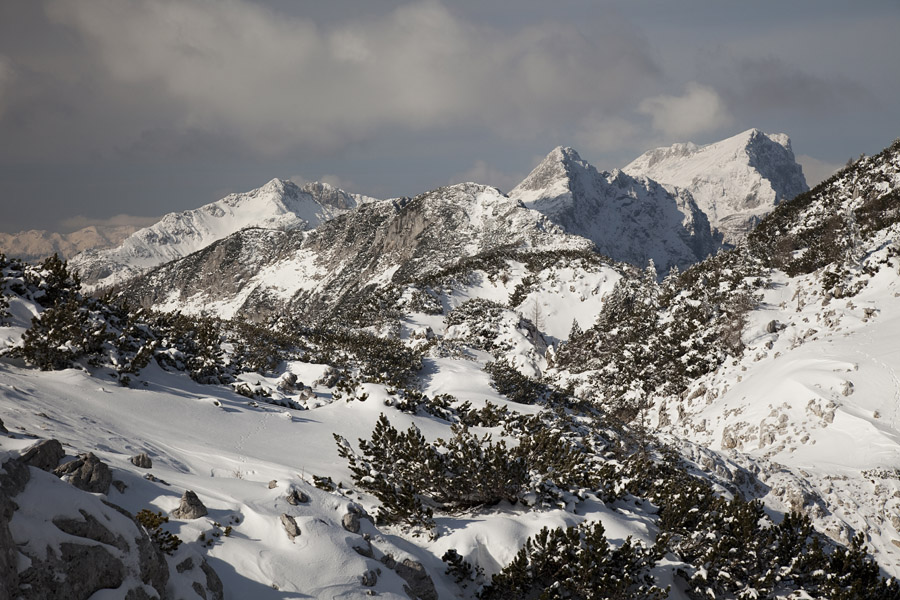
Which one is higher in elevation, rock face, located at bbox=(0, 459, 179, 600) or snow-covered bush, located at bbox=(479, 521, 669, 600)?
rock face, located at bbox=(0, 459, 179, 600)

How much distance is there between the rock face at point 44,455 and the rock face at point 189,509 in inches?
55.0

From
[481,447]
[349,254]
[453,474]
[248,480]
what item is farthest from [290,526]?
[349,254]

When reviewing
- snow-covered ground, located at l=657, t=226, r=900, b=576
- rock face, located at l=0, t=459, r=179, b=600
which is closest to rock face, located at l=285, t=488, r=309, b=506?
rock face, located at l=0, t=459, r=179, b=600

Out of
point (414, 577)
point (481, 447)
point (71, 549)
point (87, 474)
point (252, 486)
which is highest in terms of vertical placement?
point (481, 447)

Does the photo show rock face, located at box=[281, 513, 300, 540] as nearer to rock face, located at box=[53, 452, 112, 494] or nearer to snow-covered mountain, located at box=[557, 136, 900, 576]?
rock face, located at box=[53, 452, 112, 494]

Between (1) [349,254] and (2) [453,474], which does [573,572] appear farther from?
(1) [349,254]

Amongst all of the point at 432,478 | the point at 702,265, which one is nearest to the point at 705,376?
the point at 702,265

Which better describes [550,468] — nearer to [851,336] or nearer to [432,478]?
[432,478]

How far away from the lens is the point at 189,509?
6.25 meters

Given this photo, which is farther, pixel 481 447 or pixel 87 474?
pixel 481 447

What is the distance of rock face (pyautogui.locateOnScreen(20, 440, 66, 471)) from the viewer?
18.2 ft

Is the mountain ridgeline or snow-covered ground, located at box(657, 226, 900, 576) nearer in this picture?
snow-covered ground, located at box(657, 226, 900, 576)

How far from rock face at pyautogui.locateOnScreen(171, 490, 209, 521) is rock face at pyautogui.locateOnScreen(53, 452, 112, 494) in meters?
0.81

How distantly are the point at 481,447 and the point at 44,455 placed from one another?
6.47m
